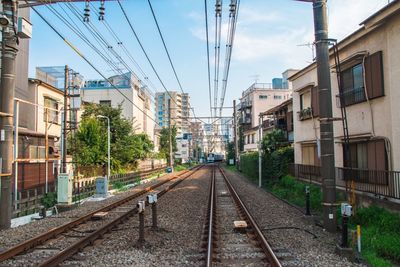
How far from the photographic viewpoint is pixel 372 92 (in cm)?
1245

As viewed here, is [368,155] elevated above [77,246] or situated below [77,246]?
above

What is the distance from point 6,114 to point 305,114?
46.2 feet

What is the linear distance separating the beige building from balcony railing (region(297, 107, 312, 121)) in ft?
10.6

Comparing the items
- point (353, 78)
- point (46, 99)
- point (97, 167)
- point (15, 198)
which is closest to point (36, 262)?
point (15, 198)

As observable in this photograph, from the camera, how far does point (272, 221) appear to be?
11.8 meters

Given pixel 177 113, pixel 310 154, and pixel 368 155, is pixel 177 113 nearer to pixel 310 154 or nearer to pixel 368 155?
pixel 310 154

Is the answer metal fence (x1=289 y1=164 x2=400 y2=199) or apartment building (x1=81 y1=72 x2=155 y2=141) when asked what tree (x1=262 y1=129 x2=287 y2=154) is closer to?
metal fence (x1=289 y1=164 x2=400 y2=199)

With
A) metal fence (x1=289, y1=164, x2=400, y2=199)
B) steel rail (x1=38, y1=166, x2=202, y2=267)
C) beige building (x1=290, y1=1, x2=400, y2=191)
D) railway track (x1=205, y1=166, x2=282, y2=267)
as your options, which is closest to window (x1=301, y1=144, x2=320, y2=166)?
beige building (x1=290, y1=1, x2=400, y2=191)

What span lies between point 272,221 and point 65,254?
21.6ft

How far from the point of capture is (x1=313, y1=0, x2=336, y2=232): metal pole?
9758 mm

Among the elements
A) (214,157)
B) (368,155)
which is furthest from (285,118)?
(214,157)

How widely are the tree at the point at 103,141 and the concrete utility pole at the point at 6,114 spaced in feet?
50.1

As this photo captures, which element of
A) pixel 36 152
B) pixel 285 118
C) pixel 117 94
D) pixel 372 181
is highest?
pixel 117 94

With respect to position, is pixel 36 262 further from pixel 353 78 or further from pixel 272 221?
pixel 353 78
